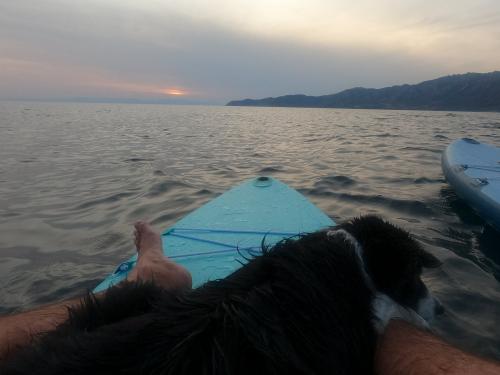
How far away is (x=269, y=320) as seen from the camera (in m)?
1.52

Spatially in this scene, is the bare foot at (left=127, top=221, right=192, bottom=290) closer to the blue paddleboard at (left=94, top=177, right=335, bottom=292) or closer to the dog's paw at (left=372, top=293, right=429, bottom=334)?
the blue paddleboard at (left=94, top=177, right=335, bottom=292)

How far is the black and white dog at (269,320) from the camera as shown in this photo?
4.70ft

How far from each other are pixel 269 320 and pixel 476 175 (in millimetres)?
7677

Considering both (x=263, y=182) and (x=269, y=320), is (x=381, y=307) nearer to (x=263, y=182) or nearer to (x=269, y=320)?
(x=269, y=320)

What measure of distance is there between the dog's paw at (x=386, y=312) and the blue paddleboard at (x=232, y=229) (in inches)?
72.3

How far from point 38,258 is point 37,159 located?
9.67m

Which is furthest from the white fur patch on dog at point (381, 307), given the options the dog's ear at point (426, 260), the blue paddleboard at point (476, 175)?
the blue paddleboard at point (476, 175)

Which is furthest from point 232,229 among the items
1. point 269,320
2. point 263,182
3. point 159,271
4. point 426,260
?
point 269,320

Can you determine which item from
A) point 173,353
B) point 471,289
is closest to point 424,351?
point 173,353

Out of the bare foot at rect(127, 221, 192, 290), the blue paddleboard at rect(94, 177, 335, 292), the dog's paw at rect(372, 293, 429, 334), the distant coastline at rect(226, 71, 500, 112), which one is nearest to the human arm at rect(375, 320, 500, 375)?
the dog's paw at rect(372, 293, 429, 334)

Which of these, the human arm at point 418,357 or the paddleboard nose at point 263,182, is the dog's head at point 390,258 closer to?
the human arm at point 418,357

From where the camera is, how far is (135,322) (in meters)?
1.61

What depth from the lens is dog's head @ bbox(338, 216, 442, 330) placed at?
1930 mm

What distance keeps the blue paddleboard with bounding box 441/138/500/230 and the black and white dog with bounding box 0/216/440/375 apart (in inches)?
203
